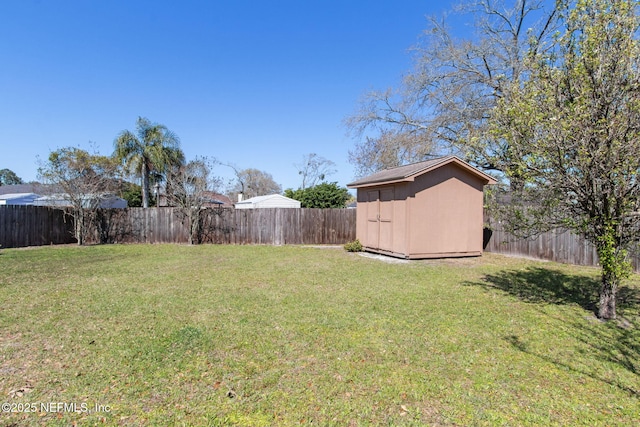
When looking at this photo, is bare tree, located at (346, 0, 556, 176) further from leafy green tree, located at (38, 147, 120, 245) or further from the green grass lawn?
leafy green tree, located at (38, 147, 120, 245)

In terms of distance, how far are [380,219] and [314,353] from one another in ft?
26.2

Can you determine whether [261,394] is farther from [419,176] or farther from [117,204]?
[117,204]

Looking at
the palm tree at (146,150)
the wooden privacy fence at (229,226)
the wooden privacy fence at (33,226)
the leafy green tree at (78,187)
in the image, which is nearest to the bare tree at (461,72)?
the wooden privacy fence at (229,226)

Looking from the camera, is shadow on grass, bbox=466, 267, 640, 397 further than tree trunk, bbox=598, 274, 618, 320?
No

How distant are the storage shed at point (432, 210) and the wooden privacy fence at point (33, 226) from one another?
1311 centimetres

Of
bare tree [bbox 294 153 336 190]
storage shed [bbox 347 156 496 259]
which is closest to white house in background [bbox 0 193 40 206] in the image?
storage shed [bbox 347 156 496 259]

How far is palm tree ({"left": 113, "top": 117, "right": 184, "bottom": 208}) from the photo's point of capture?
21.7 meters

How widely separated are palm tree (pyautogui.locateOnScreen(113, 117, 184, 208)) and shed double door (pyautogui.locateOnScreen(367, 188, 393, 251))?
1571 centimetres

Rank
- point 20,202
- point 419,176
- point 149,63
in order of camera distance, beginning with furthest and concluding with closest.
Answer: point 20,202 < point 149,63 < point 419,176

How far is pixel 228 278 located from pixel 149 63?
10.2 m

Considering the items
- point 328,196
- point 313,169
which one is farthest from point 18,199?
point 313,169

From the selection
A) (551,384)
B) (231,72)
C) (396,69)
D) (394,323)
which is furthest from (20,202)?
(551,384)

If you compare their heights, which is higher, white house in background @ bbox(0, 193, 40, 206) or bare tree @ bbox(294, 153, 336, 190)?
bare tree @ bbox(294, 153, 336, 190)

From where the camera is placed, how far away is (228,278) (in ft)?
22.6
